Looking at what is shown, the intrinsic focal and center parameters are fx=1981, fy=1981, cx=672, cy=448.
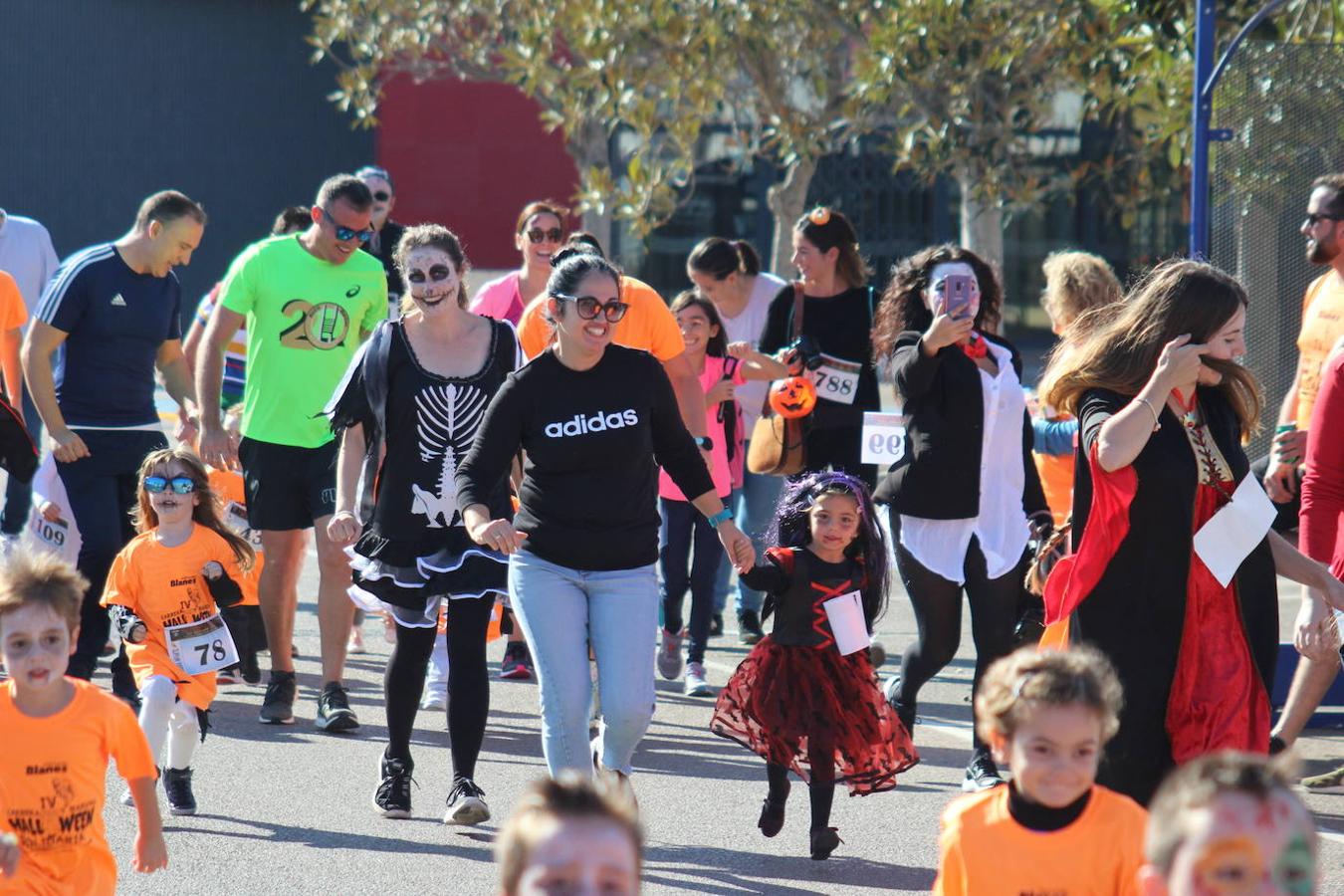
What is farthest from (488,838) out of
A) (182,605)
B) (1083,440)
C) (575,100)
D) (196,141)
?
(196,141)

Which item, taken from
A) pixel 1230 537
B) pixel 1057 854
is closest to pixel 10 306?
pixel 1230 537

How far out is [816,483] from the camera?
627cm

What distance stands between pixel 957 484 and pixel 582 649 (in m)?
1.74

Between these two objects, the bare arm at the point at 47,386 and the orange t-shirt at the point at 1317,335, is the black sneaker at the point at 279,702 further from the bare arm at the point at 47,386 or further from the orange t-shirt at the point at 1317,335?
the orange t-shirt at the point at 1317,335

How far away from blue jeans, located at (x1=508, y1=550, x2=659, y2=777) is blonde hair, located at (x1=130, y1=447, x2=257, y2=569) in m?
1.40

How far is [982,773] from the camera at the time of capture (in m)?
6.60

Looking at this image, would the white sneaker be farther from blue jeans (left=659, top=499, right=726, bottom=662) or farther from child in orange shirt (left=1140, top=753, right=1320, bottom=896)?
child in orange shirt (left=1140, top=753, right=1320, bottom=896)

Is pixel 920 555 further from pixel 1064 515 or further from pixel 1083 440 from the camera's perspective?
pixel 1083 440

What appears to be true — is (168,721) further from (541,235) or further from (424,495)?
(541,235)

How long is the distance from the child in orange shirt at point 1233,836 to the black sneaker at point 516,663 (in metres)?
6.09

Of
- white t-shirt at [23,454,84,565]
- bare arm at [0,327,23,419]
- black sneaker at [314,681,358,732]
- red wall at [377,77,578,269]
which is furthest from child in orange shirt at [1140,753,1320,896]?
red wall at [377,77,578,269]

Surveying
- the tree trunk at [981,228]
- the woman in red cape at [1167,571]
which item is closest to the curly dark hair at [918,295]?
the woman in red cape at [1167,571]

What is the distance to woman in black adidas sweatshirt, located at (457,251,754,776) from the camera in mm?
5492

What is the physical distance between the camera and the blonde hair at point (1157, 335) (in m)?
4.54
